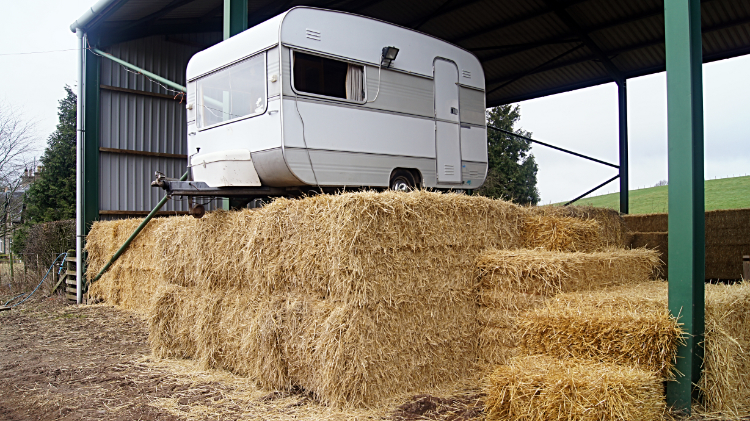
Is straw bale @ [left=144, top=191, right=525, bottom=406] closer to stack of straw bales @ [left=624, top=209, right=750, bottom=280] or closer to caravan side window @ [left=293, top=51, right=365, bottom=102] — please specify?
caravan side window @ [left=293, top=51, right=365, bottom=102]

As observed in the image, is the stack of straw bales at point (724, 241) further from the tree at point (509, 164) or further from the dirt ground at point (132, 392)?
the tree at point (509, 164)

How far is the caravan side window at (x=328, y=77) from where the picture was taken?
613cm

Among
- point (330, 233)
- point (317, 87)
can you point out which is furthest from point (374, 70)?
point (330, 233)

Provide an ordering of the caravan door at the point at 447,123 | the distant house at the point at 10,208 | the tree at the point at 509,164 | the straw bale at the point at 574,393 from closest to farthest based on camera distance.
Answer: the straw bale at the point at 574,393 < the caravan door at the point at 447,123 < the distant house at the point at 10,208 < the tree at the point at 509,164

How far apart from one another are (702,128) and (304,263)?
363cm

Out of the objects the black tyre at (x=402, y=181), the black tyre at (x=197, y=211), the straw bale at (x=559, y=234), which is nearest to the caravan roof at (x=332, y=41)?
the black tyre at (x=402, y=181)

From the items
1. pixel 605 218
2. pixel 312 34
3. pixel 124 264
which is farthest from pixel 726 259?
pixel 124 264

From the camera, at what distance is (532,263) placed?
5098 mm

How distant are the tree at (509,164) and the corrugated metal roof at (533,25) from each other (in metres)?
10.2

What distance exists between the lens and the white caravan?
6.02m

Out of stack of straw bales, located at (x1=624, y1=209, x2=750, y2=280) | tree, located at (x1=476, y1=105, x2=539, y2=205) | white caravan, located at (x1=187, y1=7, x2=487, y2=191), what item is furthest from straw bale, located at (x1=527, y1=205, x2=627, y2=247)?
tree, located at (x1=476, y1=105, x2=539, y2=205)

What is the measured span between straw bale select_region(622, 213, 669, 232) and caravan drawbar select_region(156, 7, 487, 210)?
7.01 metres

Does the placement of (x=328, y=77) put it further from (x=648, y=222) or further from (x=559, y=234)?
A: (x=648, y=222)

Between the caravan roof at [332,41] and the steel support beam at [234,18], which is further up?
the steel support beam at [234,18]
